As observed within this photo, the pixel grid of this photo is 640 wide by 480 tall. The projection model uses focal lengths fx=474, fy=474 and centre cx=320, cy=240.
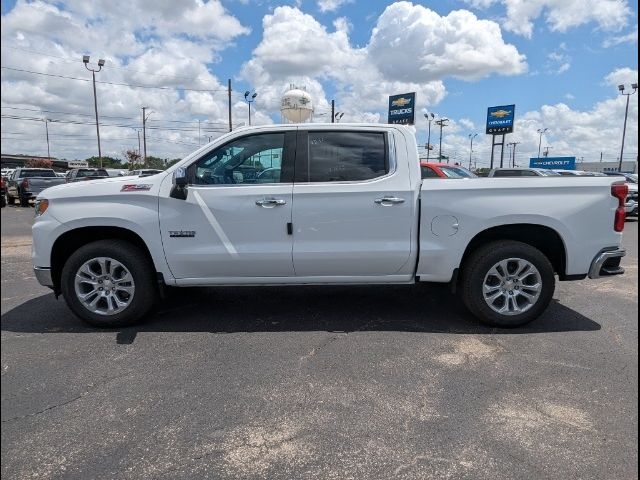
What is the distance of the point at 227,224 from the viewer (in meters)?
4.36

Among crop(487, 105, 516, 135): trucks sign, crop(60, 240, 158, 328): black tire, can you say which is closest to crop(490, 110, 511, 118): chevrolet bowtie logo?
crop(487, 105, 516, 135): trucks sign

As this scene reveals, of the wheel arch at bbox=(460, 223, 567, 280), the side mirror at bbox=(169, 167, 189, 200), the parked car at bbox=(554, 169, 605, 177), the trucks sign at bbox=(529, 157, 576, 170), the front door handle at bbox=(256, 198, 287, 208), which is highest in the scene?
the trucks sign at bbox=(529, 157, 576, 170)

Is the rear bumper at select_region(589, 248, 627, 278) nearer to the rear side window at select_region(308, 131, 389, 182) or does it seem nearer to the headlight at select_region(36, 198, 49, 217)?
the rear side window at select_region(308, 131, 389, 182)

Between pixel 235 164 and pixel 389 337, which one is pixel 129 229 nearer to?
pixel 235 164

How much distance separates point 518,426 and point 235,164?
3194 millimetres

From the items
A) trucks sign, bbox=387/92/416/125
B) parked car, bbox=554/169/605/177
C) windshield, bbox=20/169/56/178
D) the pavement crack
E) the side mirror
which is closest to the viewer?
the pavement crack

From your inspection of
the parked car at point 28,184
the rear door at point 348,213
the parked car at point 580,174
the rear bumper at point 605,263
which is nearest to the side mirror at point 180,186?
the rear door at point 348,213

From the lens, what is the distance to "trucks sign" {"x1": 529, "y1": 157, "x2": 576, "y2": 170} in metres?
48.9

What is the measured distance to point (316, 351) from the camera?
3.99m

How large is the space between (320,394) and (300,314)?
68.5 inches

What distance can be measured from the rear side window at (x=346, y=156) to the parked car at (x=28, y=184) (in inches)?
709

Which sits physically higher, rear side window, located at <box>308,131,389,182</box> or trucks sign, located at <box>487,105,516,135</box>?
trucks sign, located at <box>487,105,516,135</box>

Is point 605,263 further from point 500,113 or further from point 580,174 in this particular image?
point 500,113

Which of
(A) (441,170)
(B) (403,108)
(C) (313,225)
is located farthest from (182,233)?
(B) (403,108)
